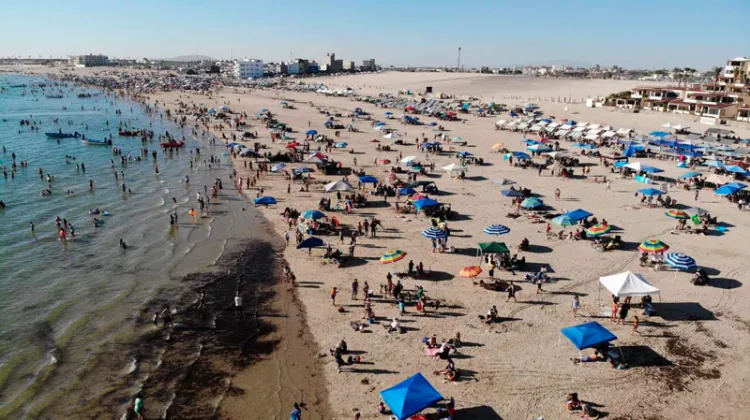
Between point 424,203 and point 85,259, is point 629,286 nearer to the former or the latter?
point 424,203

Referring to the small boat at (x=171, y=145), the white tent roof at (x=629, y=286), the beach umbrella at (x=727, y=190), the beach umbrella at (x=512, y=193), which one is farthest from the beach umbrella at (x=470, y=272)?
the small boat at (x=171, y=145)

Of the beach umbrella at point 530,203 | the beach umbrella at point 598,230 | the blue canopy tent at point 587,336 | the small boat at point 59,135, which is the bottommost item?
the blue canopy tent at point 587,336

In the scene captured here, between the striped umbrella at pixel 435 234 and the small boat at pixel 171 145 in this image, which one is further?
the small boat at pixel 171 145

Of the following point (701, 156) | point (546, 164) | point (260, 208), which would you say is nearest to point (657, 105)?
→ point (701, 156)

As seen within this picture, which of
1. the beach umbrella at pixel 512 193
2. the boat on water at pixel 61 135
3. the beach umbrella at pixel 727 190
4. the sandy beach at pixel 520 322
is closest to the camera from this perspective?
the sandy beach at pixel 520 322

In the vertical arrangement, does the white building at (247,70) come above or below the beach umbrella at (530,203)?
above

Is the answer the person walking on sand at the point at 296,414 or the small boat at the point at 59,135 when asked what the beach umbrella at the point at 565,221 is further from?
the small boat at the point at 59,135

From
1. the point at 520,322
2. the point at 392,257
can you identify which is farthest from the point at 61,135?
the point at 520,322
